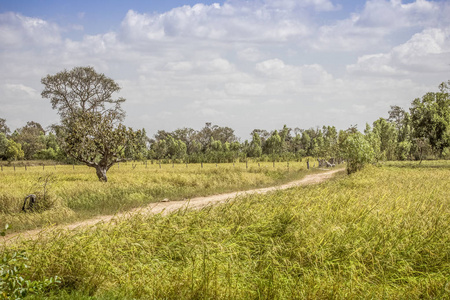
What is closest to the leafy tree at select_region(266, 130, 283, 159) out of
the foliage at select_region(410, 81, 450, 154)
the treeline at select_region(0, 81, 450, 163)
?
the treeline at select_region(0, 81, 450, 163)

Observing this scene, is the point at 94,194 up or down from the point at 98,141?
down

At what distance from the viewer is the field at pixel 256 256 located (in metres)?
5.29

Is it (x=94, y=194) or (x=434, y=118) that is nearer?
(x=94, y=194)

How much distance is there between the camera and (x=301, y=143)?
2736 inches

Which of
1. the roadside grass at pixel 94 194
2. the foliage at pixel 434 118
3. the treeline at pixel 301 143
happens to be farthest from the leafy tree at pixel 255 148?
the roadside grass at pixel 94 194

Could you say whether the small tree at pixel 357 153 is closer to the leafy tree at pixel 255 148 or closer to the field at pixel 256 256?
the field at pixel 256 256

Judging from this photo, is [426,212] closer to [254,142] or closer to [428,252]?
[428,252]

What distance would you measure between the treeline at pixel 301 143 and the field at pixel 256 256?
16583mm

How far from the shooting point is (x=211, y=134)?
72.8m

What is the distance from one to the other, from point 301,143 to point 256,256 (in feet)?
212

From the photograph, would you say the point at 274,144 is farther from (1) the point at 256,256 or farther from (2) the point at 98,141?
(1) the point at 256,256

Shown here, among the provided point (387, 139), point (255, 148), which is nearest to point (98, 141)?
point (255, 148)

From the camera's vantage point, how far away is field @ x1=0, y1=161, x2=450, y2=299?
5289mm

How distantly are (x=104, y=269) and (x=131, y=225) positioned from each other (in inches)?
78.0
